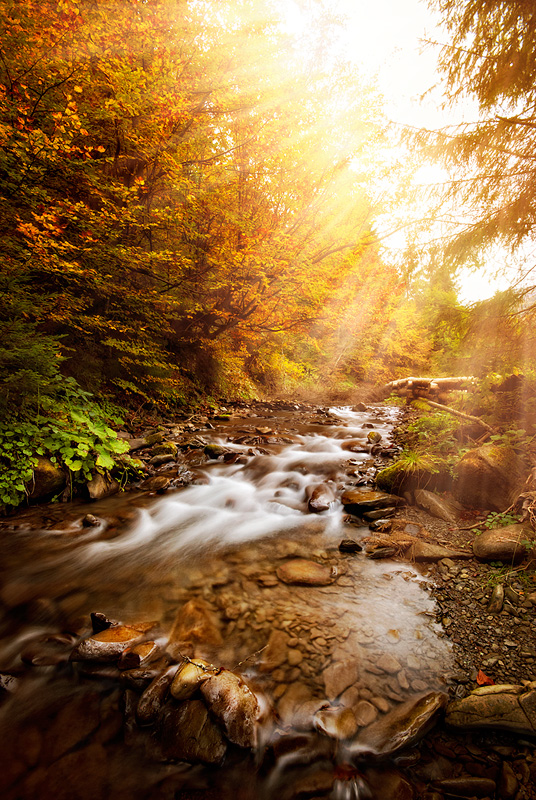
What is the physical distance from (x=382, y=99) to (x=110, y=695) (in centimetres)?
1405

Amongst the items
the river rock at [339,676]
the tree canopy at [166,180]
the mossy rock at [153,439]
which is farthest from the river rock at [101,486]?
the river rock at [339,676]

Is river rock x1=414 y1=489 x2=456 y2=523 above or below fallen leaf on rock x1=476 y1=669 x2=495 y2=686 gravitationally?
above

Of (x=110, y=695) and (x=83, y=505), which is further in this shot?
(x=83, y=505)

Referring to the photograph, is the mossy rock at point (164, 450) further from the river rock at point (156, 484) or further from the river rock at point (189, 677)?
the river rock at point (189, 677)

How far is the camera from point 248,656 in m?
2.40

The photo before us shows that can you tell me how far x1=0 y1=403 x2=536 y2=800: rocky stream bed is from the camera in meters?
1.68

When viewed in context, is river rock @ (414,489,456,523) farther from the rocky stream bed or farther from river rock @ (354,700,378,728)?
river rock @ (354,700,378,728)

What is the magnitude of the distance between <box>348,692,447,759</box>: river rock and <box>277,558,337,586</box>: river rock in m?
1.34

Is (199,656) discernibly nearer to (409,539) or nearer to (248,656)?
(248,656)

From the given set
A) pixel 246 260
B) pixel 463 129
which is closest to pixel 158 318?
pixel 246 260

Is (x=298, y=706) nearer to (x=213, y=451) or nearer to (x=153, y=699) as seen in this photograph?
(x=153, y=699)

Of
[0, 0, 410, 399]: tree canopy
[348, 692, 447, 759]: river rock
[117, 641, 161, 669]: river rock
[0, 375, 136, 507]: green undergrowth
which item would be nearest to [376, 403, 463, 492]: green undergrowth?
[348, 692, 447, 759]: river rock

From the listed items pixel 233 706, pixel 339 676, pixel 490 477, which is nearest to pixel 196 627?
pixel 233 706

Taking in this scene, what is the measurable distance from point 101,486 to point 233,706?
386 centimetres
